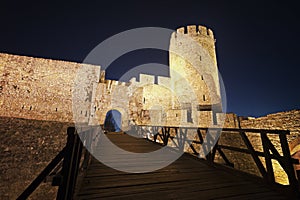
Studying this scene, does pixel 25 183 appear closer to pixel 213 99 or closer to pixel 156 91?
pixel 156 91

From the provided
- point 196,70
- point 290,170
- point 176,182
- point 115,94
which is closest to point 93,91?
point 115,94

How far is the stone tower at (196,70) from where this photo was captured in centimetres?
1406

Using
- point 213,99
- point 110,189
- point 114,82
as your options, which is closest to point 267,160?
point 110,189

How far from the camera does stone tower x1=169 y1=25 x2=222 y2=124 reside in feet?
46.1

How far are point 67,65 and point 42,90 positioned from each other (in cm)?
242

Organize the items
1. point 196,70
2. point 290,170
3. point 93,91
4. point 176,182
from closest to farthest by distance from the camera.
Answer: point 290,170
point 176,182
point 93,91
point 196,70

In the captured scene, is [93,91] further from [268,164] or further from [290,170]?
[290,170]

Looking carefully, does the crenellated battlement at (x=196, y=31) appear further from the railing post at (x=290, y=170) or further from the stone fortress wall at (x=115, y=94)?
the railing post at (x=290, y=170)

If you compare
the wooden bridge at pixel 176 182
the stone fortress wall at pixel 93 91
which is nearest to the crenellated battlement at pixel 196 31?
the stone fortress wall at pixel 93 91

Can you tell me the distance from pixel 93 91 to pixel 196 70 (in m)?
9.76

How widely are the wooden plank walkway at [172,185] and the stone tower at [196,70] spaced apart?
11.1m

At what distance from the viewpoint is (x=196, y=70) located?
569 inches

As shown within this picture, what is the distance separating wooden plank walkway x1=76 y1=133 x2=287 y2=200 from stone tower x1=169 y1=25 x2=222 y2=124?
1108 centimetres

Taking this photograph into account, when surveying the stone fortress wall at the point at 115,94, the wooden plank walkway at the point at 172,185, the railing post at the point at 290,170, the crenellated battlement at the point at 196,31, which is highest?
the crenellated battlement at the point at 196,31
